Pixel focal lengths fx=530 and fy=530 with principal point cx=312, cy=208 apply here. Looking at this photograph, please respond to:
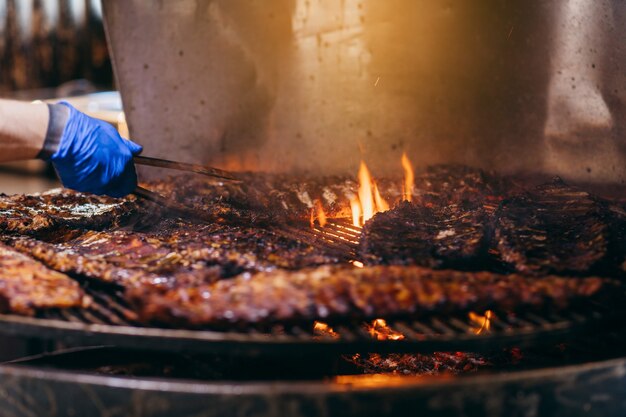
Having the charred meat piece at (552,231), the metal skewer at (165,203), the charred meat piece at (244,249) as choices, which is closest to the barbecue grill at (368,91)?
the charred meat piece at (244,249)

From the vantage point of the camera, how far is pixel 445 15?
4312 mm

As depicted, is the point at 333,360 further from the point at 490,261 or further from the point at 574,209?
the point at 574,209

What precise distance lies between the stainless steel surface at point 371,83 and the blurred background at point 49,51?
7591 millimetres

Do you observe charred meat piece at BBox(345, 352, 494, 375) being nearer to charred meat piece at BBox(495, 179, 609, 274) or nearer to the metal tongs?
charred meat piece at BBox(495, 179, 609, 274)

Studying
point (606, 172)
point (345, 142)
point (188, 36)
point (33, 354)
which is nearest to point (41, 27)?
point (188, 36)

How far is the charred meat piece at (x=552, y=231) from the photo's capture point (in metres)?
2.40

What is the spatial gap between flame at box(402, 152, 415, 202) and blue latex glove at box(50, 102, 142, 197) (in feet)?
6.26

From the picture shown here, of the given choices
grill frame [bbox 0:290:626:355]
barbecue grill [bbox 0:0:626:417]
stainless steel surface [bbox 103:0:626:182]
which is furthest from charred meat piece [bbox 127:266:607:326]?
stainless steel surface [bbox 103:0:626:182]

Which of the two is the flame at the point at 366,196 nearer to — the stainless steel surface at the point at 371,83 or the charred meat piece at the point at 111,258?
the stainless steel surface at the point at 371,83

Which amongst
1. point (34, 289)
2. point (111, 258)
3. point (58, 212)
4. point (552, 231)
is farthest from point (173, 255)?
point (552, 231)

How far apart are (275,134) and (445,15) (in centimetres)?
173

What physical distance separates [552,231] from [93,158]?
2.54 m

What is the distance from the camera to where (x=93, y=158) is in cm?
300

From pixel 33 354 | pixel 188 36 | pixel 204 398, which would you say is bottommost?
pixel 33 354
